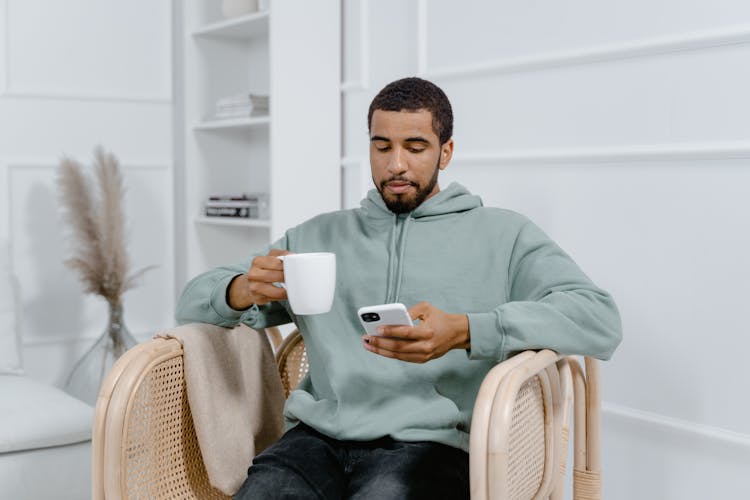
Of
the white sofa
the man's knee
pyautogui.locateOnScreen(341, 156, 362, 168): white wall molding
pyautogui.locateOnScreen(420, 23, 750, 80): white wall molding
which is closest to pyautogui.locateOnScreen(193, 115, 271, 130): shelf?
pyautogui.locateOnScreen(341, 156, 362, 168): white wall molding

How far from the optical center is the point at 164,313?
3453mm

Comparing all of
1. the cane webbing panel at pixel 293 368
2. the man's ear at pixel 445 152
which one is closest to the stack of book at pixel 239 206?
the cane webbing panel at pixel 293 368

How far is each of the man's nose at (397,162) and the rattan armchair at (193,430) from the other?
41 cm

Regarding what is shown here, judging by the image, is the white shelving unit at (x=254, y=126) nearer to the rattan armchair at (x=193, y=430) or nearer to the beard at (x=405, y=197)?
the beard at (x=405, y=197)

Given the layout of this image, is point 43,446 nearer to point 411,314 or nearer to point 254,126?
point 411,314

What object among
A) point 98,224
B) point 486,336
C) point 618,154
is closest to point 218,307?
point 486,336

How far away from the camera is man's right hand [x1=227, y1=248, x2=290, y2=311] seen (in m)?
1.51

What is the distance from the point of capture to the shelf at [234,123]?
2985 millimetres

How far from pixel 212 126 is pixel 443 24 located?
1.20m

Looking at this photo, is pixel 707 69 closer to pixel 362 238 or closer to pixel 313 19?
pixel 362 238

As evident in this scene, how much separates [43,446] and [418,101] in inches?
47.1

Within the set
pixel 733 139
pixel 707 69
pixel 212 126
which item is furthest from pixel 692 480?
pixel 212 126

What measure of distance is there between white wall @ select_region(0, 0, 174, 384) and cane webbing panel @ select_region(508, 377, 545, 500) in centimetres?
215

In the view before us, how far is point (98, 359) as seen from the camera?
305 centimetres
